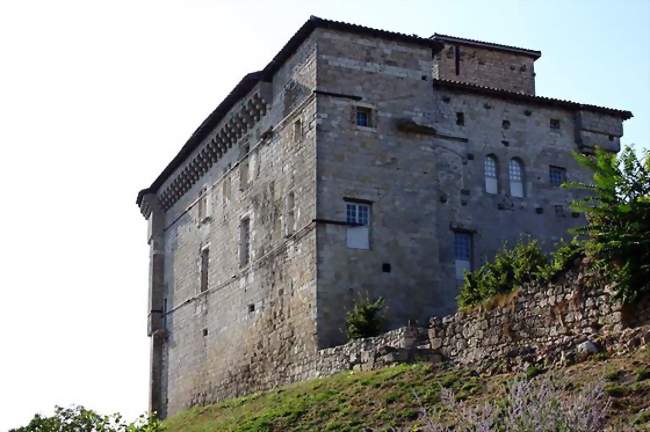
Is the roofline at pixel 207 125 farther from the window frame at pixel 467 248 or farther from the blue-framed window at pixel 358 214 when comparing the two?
the window frame at pixel 467 248

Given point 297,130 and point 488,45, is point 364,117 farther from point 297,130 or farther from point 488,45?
point 488,45

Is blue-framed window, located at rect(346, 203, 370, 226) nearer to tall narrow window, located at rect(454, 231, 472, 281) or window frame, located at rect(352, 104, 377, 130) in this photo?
window frame, located at rect(352, 104, 377, 130)

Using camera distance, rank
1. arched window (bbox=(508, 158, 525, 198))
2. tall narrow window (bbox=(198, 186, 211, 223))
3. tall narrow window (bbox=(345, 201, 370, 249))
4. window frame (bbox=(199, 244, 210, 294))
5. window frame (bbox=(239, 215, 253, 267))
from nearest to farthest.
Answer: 1. tall narrow window (bbox=(345, 201, 370, 249))
2. arched window (bbox=(508, 158, 525, 198))
3. window frame (bbox=(239, 215, 253, 267))
4. window frame (bbox=(199, 244, 210, 294))
5. tall narrow window (bbox=(198, 186, 211, 223))

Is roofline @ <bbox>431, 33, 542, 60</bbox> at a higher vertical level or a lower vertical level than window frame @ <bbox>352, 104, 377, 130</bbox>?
higher

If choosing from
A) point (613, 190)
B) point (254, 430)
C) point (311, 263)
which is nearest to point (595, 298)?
point (613, 190)

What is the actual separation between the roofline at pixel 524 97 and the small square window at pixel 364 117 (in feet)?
8.56

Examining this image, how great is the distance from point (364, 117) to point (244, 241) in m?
7.61

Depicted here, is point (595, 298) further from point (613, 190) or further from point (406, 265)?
point (406, 265)

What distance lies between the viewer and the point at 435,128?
113ft

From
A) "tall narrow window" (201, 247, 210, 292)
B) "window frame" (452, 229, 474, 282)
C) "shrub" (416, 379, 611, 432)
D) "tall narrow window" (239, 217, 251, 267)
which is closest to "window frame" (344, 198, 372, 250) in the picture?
"window frame" (452, 229, 474, 282)

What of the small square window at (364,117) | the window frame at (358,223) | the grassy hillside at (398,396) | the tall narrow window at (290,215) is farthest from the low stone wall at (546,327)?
the tall narrow window at (290,215)

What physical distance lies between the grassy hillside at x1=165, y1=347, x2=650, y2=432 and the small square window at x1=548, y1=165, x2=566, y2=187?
37.3 ft

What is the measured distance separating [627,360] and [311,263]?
50.0 feet

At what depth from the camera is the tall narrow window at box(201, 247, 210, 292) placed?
141 feet
